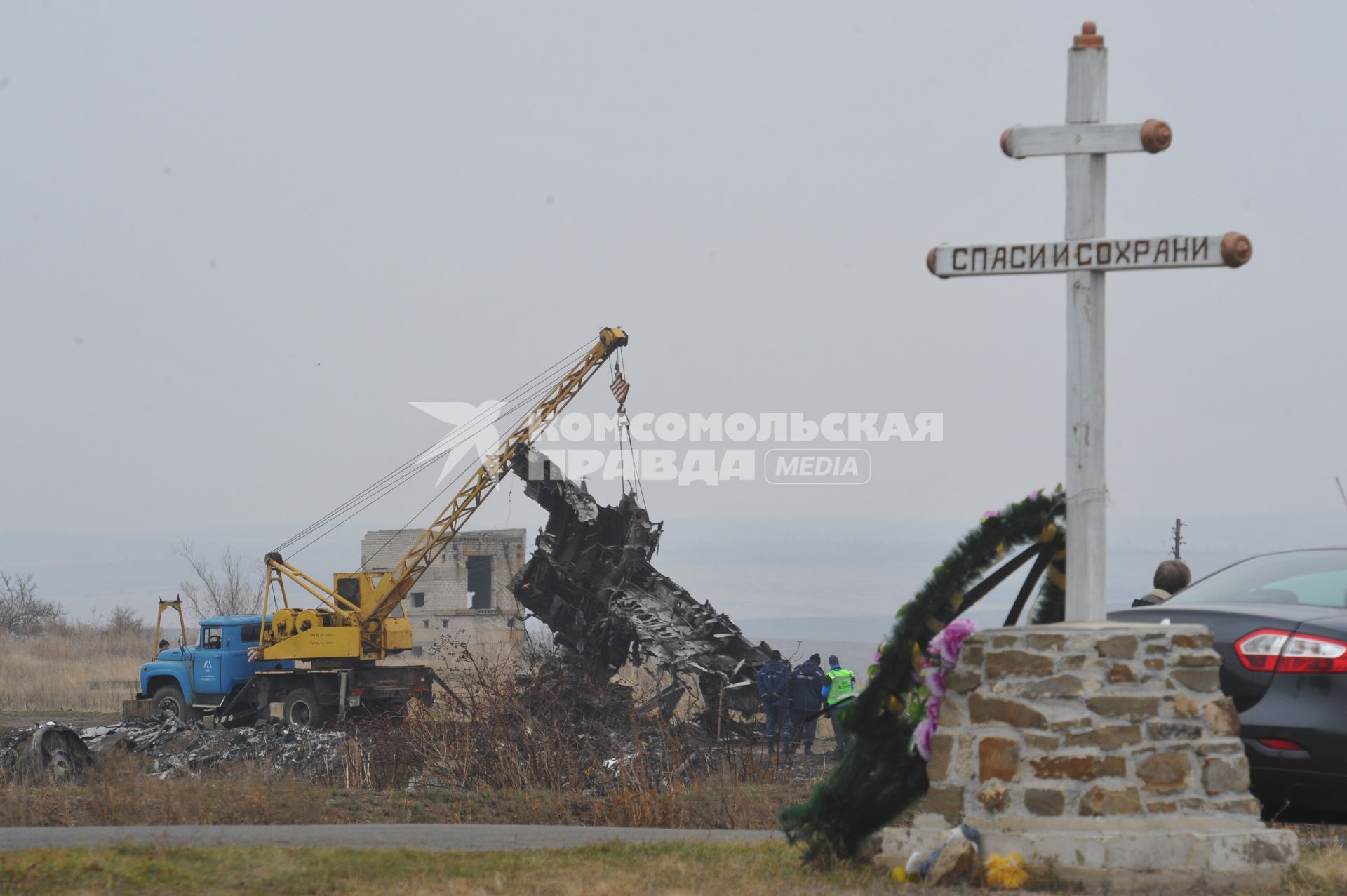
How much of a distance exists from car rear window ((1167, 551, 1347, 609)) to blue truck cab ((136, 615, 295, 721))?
90.4 feet

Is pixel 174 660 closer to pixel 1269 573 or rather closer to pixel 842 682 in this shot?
pixel 842 682

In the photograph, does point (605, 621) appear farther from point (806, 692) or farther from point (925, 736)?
point (925, 736)

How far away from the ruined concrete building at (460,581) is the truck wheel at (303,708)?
81.7ft

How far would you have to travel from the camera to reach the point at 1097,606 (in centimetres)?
785

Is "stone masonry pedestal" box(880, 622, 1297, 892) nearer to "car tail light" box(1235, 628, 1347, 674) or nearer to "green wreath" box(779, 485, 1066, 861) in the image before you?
"car tail light" box(1235, 628, 1347, 674)

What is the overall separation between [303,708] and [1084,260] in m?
28.4

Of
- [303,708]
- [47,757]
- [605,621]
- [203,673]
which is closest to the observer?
[47,757]

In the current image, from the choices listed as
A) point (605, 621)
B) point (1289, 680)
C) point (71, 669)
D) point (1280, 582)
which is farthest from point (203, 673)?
point (1289, 680)

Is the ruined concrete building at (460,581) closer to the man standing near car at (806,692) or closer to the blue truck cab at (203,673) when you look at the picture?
the blue truck cab at (203,673)

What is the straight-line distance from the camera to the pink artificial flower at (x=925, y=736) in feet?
25.8

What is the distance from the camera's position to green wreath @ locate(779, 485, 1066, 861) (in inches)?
319

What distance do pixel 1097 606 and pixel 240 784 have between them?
29.2 feet

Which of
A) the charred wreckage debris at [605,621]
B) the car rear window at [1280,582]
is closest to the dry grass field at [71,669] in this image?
the charred wreckage debris at [605,621]

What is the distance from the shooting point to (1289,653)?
7.40m
